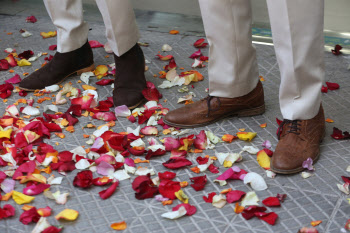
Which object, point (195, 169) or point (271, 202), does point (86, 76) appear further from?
point (271, 202)

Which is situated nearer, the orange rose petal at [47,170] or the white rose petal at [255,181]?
the white rose petal at [255,181]

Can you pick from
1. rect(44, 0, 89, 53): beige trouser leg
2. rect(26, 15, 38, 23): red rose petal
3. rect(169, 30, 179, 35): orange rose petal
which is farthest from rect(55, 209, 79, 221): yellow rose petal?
rect(26, 15, 38, 23): red rose petal

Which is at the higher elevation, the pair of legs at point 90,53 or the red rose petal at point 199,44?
the pair of legs at point 90,53

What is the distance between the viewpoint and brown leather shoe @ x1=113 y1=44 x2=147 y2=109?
A: 6.98 feet

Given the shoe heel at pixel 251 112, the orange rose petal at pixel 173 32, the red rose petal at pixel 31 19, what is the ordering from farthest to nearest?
the red rose petal at pixel 31 19
the orange rose petal at pixel 173 32
the shoe heel at pixel 251 112

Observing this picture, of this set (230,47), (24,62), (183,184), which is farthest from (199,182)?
(24,62)

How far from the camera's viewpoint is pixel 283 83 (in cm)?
166

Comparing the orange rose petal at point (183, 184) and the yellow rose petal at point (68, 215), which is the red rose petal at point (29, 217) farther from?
the orange rose petal at point (183, 184)

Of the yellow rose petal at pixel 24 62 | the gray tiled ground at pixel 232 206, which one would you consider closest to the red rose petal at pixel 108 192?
the gray tiled ground at pixel 232 206

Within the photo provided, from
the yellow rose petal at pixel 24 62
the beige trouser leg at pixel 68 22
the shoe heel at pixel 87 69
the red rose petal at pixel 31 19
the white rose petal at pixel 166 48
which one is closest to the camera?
the beige trouser leg at pixel 68 22

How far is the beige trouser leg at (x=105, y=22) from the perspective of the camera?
2.02 meters

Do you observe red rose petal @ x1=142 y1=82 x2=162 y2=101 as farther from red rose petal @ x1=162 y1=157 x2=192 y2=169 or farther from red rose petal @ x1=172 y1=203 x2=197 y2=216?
red rose petal @ x1=172 y1=203 x2=197 y2=216

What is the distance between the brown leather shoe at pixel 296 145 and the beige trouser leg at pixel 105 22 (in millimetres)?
727

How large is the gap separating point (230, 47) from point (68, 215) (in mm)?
781
